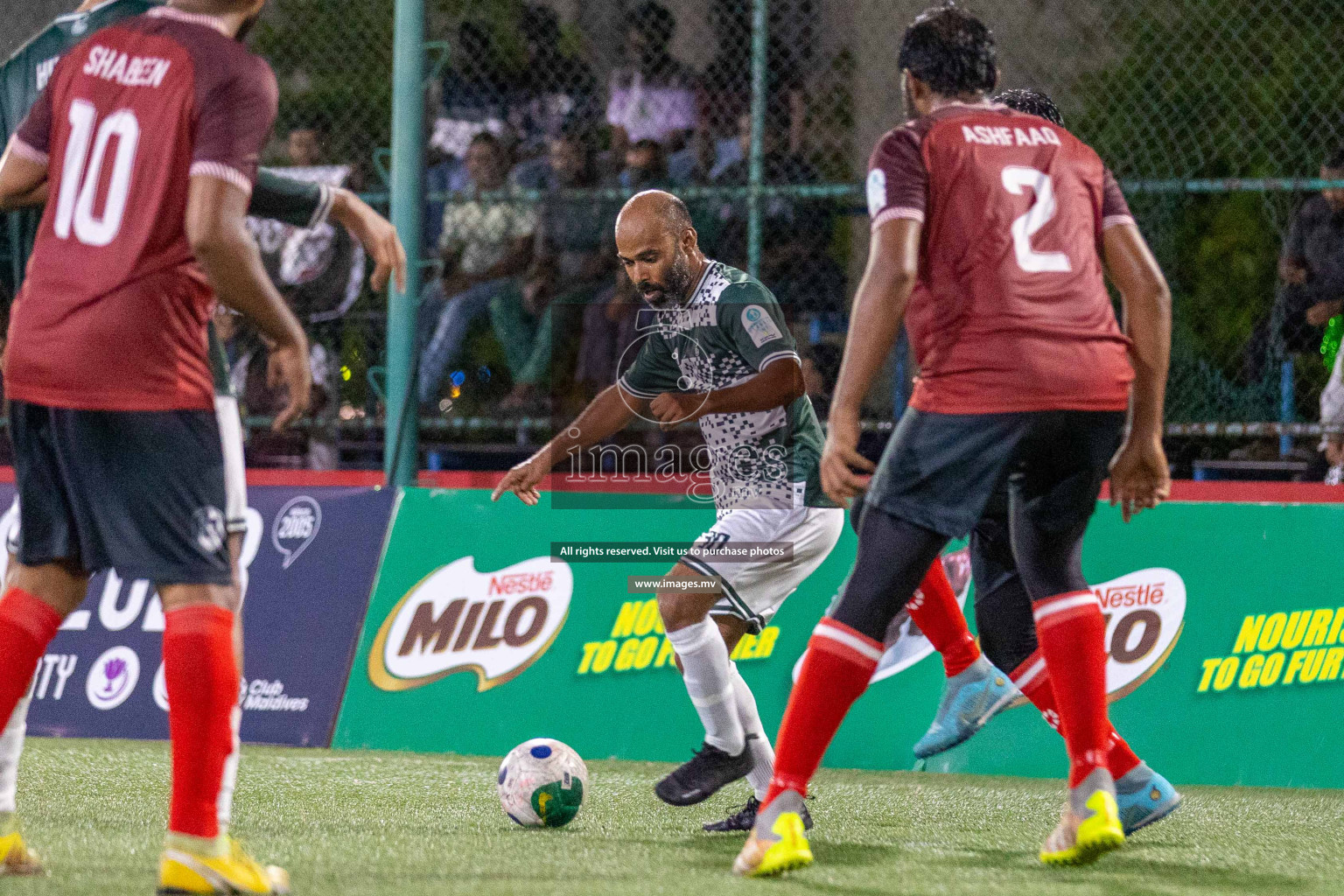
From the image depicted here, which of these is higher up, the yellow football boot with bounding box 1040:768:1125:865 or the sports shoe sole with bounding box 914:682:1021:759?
the yellow football boot with bounding box 1040:768:1125:865

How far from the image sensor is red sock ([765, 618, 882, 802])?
3.82 meters

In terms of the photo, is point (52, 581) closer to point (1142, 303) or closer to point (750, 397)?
point (750, 397)

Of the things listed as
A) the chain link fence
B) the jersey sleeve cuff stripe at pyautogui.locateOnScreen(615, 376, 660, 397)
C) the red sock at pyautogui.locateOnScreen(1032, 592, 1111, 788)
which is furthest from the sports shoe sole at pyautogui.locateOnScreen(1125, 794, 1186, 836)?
the chain link fence

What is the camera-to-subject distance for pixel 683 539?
6.65 m

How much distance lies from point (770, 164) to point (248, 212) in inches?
192

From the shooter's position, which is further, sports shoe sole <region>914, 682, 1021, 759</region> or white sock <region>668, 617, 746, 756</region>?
sports shoe sole <region>914, 682, 1021, 759</region>

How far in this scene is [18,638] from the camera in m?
3.50

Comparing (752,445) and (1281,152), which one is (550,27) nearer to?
(1281,152)

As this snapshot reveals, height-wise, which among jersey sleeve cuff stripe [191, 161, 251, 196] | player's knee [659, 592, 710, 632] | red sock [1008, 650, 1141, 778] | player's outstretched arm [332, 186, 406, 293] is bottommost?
red sock [1008, 650, 1141, 778]

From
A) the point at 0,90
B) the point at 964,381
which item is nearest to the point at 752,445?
the point at 964,381

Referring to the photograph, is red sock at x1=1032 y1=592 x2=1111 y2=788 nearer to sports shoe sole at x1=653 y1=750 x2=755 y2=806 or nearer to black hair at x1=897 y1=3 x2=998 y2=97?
sports shoe sole at x1=653 y1=750 x2=755 y2=806

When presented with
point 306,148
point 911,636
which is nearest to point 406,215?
point 306,148

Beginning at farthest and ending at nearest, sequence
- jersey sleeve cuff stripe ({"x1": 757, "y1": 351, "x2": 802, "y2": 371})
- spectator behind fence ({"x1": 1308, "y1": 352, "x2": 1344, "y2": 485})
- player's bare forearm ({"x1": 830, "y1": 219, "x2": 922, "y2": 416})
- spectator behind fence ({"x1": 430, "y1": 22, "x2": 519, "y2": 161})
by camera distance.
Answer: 1. spectator behind fence ({"x1": 430, "y1": 22, "x2": 519, "y2": 161})
2. spectator behind fence ({"x1": 1308, "y1": 352, "x2": 1344, "y2": 485})
3. jersey sleeve cuff stripe ({"x1": 757, "y1": 351, "x2": 802, "y2": 371})
4. player's bare forearm ({"x1": 830, "y1": 219, "x2": 922, "y2": 416})

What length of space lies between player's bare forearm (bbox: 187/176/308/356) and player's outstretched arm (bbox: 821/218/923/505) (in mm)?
1263
